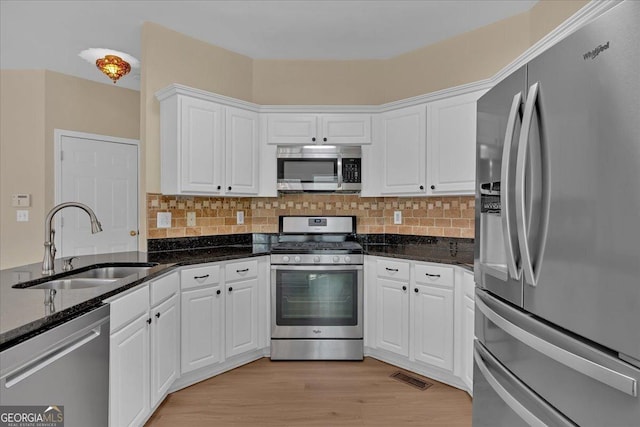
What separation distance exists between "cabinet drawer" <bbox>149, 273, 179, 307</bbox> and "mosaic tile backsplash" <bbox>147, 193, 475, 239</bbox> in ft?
2.25

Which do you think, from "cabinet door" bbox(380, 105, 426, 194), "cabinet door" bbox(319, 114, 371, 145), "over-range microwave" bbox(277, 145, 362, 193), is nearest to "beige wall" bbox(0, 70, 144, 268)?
"over-range microwave" bbox(277, 145, 362, 193)

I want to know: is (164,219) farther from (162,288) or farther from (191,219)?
(162,288)

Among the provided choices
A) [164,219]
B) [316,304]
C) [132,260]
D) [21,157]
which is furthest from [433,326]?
[21,157]

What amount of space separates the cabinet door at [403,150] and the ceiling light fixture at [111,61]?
250cm

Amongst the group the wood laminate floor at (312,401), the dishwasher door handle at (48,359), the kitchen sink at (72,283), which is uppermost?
the kitchen sink at (72,283)

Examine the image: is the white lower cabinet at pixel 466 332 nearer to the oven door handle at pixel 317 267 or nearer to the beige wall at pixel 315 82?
the oven door handle at pixel 317 267

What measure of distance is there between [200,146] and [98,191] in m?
2.16

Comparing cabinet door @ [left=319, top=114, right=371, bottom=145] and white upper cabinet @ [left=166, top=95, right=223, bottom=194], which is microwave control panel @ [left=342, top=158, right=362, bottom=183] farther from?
white upper cabinet @ [left=166, top=95, right=223, bottom=194]

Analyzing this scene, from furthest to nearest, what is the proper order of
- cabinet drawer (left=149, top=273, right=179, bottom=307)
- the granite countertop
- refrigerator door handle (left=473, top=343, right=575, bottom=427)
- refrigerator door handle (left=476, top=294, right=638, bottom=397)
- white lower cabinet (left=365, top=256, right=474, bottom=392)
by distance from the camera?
white lower cabinet (left=365, top=256, right=474, bottom=392) < cabinet drawer (left=149, top=273, right=179, bottom=307) < the granite countertop < refrigerator door handle (left=473, top=343, right=575, bottom=427) < refrigerator door handle (left=476, top=294, right=638, bottom=397)

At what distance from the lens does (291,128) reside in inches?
127

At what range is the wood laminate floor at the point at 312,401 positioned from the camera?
2.13 meters

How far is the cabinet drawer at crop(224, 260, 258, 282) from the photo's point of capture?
2.73m

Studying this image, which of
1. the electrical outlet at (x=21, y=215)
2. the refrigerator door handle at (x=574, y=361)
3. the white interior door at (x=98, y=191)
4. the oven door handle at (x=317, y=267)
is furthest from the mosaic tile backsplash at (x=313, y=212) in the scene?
the electrical outlet at (x=21, y=215)

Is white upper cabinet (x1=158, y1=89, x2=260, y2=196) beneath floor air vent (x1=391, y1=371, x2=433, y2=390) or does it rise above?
above
